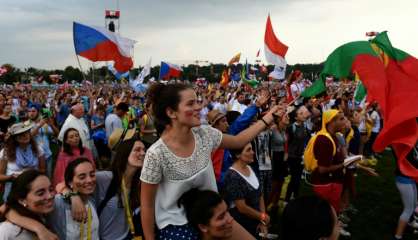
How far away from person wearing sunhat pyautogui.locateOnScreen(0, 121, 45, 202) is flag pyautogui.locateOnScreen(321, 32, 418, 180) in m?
3.66

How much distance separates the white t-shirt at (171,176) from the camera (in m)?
2.41

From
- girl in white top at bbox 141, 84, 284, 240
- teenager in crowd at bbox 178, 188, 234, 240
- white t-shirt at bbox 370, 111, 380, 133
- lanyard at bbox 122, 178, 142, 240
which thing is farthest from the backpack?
white t-shirt at bbox 370, 111, 380, 133

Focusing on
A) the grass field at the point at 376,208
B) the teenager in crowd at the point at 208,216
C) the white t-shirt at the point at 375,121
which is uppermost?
the teenager in crowd at the point at 208,216

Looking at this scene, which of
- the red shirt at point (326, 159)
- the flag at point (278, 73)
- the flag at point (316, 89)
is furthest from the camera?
the flag at point (278, 73)

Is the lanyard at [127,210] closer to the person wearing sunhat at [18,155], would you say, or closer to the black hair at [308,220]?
the black hair at [308,220]

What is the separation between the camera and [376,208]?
7488 millimetres

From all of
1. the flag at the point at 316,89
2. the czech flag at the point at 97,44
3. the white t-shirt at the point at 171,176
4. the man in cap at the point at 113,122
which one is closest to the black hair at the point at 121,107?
the man in cap at the point at 113,122

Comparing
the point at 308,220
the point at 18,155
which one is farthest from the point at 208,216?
the point at 18,155

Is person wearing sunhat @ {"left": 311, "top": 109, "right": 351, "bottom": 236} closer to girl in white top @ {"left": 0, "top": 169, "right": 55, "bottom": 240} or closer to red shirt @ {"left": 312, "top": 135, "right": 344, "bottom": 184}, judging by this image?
red shirt @ {"left": 312, "top": 135, "right": 344, "bottom": 184}

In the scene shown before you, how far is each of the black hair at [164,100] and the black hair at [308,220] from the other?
3.03 ft

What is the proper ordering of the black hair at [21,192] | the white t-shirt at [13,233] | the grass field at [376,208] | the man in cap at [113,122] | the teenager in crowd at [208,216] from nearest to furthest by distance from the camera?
the teenager in crowd at [208,216] < the white t-shirt at [13,233] < the black hair at [21,192] < the grass field at [376,208] < the man in cap at [113,122]

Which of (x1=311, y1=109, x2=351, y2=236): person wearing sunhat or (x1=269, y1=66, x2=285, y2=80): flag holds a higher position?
(x1=269, y1=66, x2=285, y2=80): flag

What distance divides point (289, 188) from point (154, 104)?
5061 millimetres

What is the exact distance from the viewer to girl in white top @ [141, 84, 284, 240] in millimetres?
2414
